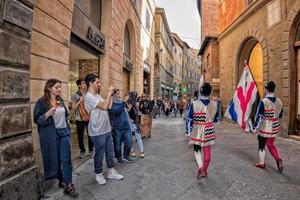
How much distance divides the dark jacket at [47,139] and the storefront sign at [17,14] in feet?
3.26

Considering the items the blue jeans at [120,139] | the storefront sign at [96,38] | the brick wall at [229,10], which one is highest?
the brick wall at [229,10]

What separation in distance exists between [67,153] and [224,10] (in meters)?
18.3

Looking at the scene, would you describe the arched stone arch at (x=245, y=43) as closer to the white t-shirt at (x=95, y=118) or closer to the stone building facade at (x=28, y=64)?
the stone building facade at (x=28, y=64)

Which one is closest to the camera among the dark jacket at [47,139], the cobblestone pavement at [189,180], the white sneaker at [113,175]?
the dark jacket at [47,139]

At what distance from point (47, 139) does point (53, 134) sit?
0.32ft

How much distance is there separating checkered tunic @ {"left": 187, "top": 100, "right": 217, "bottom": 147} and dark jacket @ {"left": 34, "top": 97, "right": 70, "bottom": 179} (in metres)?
2.21

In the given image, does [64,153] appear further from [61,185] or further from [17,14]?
[17,14]

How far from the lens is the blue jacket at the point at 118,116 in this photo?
18.1ft

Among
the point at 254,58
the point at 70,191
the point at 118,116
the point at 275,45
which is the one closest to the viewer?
the point at 70,191

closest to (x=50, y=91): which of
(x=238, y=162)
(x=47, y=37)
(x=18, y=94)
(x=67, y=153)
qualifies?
(x=18, y=94)

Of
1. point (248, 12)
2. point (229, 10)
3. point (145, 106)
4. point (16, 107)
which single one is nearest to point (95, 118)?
point (16, 107)

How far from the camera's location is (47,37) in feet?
17.4

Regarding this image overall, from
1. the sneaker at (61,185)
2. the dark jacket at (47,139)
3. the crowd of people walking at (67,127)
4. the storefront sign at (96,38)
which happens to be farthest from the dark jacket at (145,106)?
the dark jacket at (47,139)

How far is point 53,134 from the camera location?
394cm
